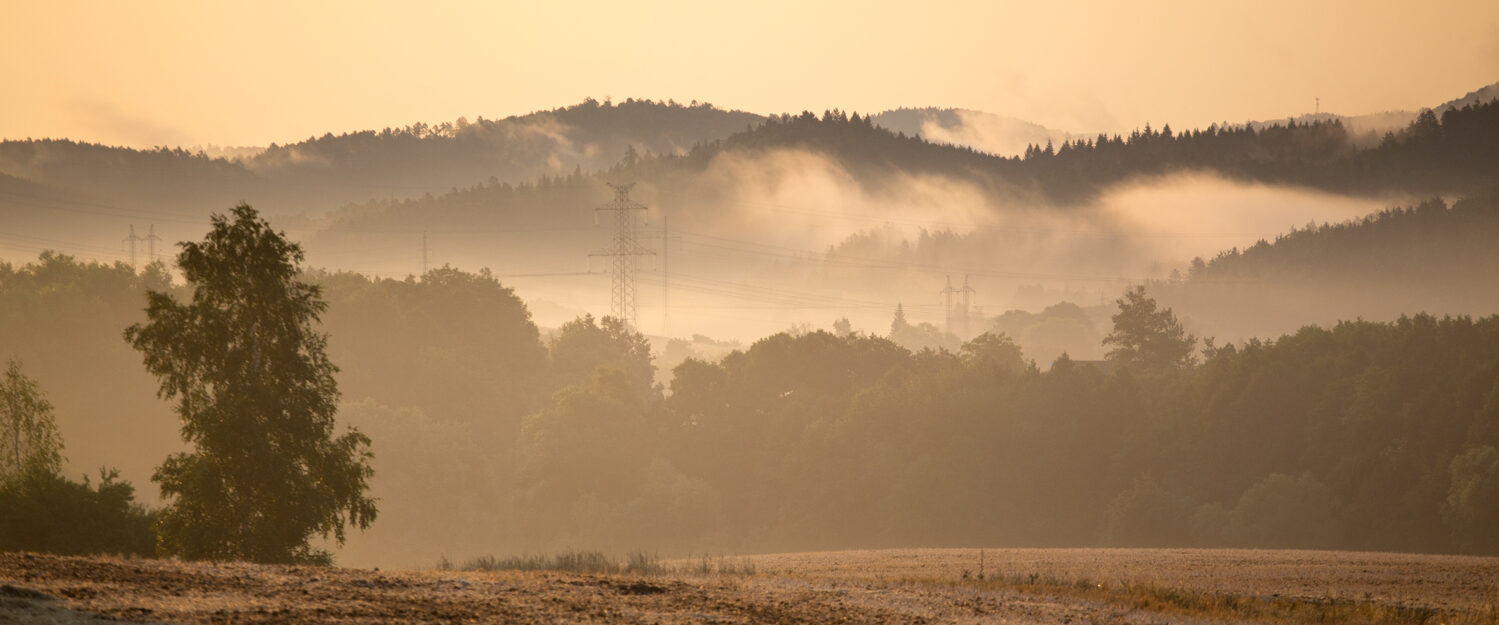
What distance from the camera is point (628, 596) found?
28.9 metres

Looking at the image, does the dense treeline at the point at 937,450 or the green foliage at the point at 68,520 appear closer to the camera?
the green foliage at the point at 68,520

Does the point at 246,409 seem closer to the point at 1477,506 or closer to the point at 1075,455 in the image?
the point at 1075,455

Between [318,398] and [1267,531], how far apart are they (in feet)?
243

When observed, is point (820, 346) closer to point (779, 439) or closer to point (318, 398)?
point (779, 439)

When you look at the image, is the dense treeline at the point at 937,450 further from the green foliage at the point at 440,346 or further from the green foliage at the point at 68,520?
the green foliage at the point at 68,520

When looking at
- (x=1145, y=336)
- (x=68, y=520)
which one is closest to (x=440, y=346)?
(x=1145, y=336)

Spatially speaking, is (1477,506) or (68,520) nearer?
(68,520)

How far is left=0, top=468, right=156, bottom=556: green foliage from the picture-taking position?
42.9 metres

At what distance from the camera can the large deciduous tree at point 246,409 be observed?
135 ft

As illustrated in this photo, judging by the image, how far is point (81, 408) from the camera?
121312 millimetres

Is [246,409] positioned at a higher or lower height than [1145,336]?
lower

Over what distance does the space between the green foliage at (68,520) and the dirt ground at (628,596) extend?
17082 millimetres

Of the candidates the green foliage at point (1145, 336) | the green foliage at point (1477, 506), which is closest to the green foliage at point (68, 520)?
the green foliage at point (1477, 506)

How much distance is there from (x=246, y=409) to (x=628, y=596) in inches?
762
